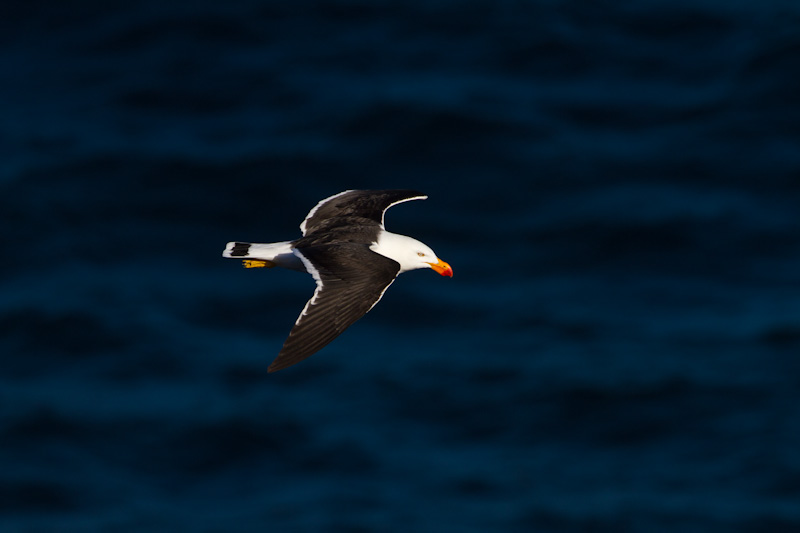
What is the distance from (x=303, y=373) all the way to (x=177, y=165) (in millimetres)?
6087

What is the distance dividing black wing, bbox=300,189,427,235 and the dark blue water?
13.8 metres

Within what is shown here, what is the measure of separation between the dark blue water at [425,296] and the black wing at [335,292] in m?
16.3

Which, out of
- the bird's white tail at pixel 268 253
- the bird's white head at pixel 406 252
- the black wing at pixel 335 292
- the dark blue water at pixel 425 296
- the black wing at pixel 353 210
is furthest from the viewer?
the dark blue water at pixel 425 296

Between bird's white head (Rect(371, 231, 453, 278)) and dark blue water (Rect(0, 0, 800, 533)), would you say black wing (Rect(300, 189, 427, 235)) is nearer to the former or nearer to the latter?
bird's white head (Rect(371, 231, 453, 278))

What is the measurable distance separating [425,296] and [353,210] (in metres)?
16.2

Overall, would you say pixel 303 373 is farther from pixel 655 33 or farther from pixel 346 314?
pixel 346 314

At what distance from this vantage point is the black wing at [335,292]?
14.5 meters

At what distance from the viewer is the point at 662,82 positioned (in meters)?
37.4

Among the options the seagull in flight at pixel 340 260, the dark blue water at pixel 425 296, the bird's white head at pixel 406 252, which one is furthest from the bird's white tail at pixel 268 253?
the dark blue water at pixel 425 296

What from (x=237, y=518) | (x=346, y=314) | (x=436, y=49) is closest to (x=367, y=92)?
(x=436, y=49)

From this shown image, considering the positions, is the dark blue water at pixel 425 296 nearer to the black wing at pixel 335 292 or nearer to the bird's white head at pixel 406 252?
the bird's white head at pixel 406 252

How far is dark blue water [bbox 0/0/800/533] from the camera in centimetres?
3184

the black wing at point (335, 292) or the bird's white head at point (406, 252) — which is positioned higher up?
the bird's white head at point (406, 252)

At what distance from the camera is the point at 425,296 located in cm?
3369
